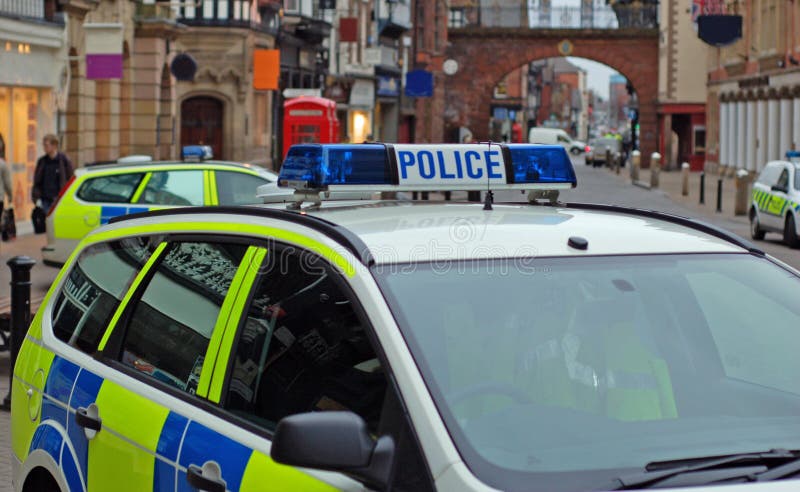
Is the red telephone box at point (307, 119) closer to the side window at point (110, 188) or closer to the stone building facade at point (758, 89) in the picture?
the stone building facade at point (758, 89)

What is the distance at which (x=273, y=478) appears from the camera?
3.58 meters

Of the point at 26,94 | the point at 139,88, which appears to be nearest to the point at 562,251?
the point at 26,94

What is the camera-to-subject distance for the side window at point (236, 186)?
1633cm

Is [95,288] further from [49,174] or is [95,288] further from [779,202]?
[779,202]

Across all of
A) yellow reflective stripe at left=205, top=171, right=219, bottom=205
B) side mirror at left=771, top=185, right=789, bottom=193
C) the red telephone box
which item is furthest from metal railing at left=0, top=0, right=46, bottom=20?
the red telephone box

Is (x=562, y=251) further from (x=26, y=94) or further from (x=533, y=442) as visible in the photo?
(x=26, y=94)

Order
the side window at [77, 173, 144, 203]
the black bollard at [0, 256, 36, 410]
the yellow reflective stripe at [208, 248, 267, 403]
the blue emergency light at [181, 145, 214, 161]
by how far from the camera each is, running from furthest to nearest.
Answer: the blue emergency light at [181, 145, 214, 161] < the side window at [77, 173, 144, 203] < the black bollard at [0, 256, 36, 410] < the yellow reflective stripe at [208, 248, 267, 403]

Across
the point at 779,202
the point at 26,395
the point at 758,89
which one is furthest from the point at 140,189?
the point at 758,89

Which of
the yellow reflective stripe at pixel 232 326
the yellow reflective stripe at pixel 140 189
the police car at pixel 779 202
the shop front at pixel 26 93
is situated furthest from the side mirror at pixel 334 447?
the shop front at pixel 26 93

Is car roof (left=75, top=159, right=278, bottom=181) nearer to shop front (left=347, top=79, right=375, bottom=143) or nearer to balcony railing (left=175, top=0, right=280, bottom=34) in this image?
balcony railing (left=175, top=0, right=280, bottom=34)

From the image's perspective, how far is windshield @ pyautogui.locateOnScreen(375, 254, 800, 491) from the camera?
3.30m

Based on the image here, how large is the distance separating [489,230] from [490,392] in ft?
2.11

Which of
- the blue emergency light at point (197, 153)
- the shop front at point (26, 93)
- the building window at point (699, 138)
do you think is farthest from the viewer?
the building window at point (699, 138)

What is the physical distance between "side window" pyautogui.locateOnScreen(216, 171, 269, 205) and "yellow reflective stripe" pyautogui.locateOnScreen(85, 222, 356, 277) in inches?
431
